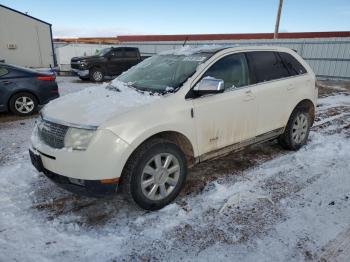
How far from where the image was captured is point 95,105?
11.5ft

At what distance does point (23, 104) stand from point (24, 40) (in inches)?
598

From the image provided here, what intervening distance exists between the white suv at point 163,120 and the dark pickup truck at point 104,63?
1178cm

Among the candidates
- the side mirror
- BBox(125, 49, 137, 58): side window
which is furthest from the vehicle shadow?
BBox(125, 49, 137, 58): side window

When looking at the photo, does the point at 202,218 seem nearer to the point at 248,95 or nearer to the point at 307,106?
the point at 248,95

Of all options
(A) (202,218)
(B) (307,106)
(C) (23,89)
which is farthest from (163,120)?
(C) (23,89)

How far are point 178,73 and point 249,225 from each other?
198 cm

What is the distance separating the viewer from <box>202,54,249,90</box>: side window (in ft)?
13.0

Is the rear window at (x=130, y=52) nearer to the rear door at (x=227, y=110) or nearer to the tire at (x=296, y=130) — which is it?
the tire at (x=296, y=130)

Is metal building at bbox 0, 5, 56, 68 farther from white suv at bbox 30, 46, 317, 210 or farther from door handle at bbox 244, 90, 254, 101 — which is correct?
door handle at bbox 244, 90, 254, 101

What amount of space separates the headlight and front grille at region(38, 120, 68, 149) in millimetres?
69

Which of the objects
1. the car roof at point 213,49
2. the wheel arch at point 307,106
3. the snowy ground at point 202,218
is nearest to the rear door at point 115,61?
the snowy ground at point 202,218

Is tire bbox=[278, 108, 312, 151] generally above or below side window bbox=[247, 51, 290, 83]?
below

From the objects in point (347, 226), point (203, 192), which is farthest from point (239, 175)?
point (347, 226)

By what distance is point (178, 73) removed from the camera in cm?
395
